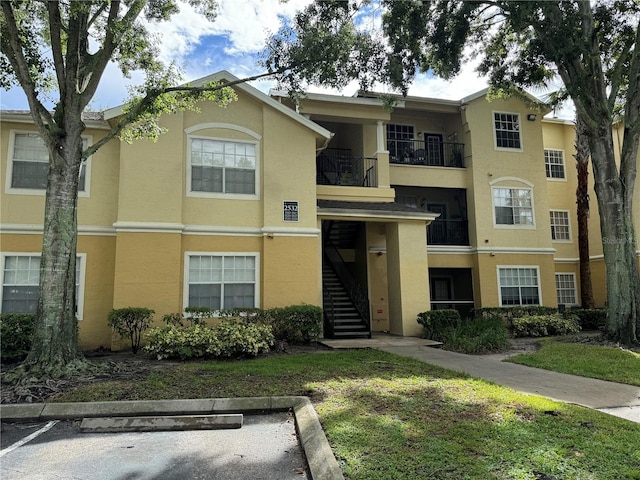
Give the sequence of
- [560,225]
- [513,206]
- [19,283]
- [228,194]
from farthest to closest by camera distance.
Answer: [560,225] → [513,206] → [228,194] → [19,283]

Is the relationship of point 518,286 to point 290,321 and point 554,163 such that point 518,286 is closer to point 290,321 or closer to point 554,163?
point 554,163

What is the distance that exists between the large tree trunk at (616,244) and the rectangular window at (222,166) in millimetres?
10653

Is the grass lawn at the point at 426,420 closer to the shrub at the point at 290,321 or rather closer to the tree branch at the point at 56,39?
the shrub at the point at 290,321

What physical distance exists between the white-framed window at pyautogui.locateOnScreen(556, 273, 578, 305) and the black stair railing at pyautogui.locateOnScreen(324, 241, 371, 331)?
10.8m

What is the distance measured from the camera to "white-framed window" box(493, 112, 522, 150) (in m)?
18.8

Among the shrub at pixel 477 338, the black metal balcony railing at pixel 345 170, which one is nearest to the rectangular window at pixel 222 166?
the black metal balcony railing at pixel 345 170

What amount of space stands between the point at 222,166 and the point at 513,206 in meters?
12.4

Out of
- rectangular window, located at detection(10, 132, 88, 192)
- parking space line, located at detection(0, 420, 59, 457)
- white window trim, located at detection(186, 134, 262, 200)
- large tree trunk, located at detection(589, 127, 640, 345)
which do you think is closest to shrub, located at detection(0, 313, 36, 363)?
rectangular window, located at detection(10, 132, 88, 192)

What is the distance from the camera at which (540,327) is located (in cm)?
1517

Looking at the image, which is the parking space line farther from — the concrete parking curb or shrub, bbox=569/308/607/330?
shrub, bbox=569/308/607/330

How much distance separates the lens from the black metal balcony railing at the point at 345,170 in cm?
1688

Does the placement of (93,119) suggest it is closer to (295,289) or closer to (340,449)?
(295,289)

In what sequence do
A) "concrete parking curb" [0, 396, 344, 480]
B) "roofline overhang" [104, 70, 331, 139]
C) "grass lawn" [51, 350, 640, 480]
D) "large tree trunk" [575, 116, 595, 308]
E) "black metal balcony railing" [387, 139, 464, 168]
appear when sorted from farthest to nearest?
"black metal balcony railing" [387, 139, 464, 168] → "large tree trunk" [575, 116, 595, 308] → "roofline overhang" [104, 70, 331, 139] → "concrete parking curb" [0, 396, 344, 480] → "grass lawn" [51, 350, 640, 480]

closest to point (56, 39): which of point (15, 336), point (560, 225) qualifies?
point (15, 336)
